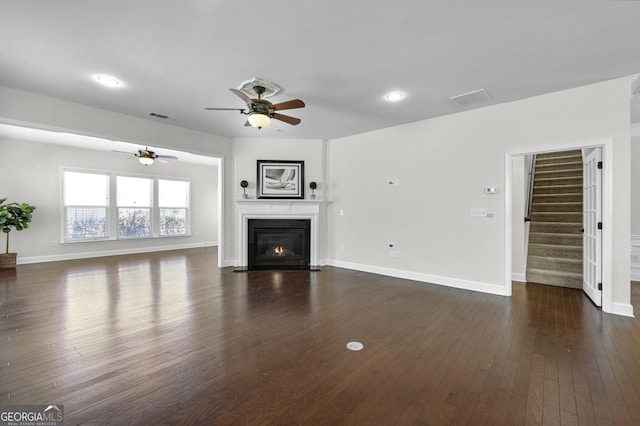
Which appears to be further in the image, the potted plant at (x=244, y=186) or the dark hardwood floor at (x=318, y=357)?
the potted plant at (x=244, y=186)

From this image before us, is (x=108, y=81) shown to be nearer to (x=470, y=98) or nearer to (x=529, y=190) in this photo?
(x=470, y=98)

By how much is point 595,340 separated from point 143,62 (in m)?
5.43

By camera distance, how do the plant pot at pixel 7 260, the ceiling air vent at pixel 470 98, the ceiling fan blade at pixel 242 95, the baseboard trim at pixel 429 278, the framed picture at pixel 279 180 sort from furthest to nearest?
1. the framed picture at pixel 279 180
2. the plant pot at pixel 7 260
3. the baseboard trim at pixel 429 278
4. the ceiling air vent at pixel 470 98
5. the ceiling fan blade at pixel 242 95

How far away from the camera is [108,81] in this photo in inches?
138

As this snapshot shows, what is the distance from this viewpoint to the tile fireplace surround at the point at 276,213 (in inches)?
237

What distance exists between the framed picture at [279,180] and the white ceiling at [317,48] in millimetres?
2067

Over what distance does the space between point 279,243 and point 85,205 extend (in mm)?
5339

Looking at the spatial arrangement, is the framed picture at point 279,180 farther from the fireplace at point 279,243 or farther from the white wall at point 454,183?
the white wall at point 454,183

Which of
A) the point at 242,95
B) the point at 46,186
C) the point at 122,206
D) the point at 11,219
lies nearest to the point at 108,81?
the point at 242,95

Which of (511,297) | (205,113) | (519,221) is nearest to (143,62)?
(205,113)

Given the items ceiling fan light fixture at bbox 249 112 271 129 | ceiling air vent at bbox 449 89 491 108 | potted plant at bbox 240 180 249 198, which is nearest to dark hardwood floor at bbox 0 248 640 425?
ceiling fan light fixture at bbox 249 112 271 129

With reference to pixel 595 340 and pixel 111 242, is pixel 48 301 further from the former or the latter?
pixel 595 340

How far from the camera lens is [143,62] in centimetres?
308

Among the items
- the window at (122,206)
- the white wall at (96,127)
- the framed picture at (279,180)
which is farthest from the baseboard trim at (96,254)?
the framed picture at (279,180)
